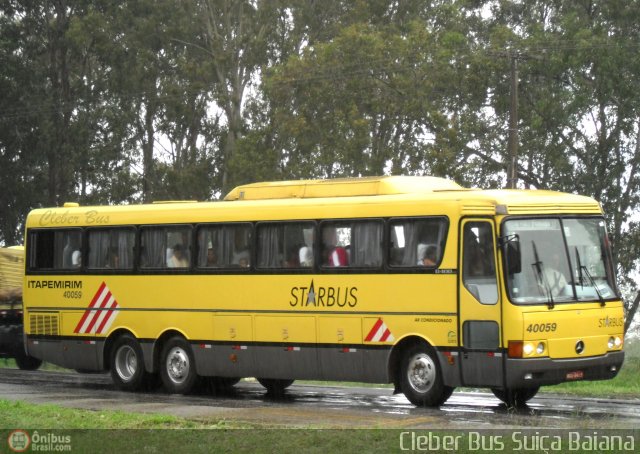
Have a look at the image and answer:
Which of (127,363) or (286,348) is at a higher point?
(286,348)

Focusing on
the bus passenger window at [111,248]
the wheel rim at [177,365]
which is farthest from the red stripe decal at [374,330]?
the bus passenger window at [111,248]

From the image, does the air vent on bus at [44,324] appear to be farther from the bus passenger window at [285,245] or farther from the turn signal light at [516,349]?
the turn signal light at [516,349]

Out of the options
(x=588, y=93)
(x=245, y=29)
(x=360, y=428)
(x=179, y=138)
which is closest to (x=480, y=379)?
(x=360, y=428)

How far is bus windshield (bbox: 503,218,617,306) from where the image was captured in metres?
16.4

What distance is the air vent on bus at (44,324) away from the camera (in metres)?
22.0

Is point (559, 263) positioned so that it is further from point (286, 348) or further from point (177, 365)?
point (177, 365)

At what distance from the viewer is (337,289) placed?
18188mm

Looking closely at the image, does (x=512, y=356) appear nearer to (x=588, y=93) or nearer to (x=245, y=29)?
(x=588, y=93)

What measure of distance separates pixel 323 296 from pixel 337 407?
1580 millimetres

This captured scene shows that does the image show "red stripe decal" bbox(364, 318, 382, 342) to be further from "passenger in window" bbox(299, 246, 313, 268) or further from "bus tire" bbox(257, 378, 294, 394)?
"bus tire" bbox(257, 378, 294, 394)

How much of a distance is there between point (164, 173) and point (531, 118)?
17.3 meters

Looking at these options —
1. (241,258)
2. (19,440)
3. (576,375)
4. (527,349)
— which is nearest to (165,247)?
(241,258)

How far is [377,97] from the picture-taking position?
4722cm

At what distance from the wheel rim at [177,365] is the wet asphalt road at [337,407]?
1.06ft
